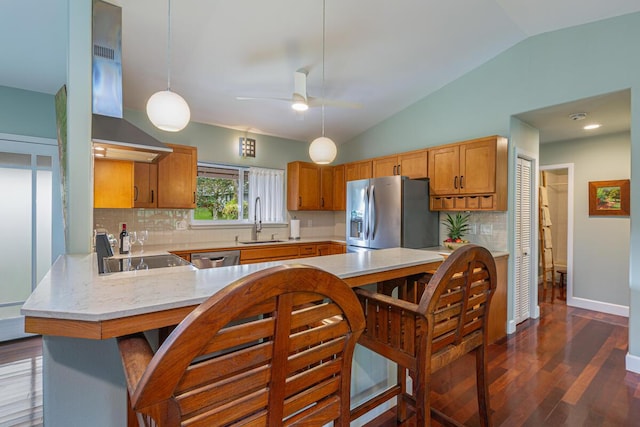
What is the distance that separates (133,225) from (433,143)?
4009 mm

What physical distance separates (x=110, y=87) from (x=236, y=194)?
2553 millimetres

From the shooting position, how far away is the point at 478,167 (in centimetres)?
334

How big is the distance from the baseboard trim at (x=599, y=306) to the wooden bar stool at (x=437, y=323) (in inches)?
149

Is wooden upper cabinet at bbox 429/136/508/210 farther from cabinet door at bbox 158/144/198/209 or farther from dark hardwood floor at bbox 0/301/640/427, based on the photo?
cabinet door at bbox 158/144/198/209

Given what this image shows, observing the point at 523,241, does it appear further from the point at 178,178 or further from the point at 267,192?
the point at 178,178

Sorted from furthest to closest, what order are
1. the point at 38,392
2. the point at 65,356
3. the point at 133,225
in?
1. the point at 133,225
2. the point at 38,392
3. the point at 65,356

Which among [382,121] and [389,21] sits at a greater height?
[389,21]

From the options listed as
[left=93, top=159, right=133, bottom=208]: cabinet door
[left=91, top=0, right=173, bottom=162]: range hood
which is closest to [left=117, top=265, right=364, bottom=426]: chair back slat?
[left=91, top=0, right=173, bottom=162]: range hood

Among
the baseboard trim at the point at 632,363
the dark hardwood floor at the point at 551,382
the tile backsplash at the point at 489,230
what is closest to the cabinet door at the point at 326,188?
the tile backsplash at the point at 489,230

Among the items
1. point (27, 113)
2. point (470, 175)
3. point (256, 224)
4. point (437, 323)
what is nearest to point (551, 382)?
point (437, 323)

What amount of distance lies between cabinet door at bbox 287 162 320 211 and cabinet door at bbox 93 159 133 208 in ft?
7.84

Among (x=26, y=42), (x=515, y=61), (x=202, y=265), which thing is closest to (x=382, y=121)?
(x=515, y=61)

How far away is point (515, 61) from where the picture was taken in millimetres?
3344

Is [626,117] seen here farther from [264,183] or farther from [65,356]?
[65,356]
